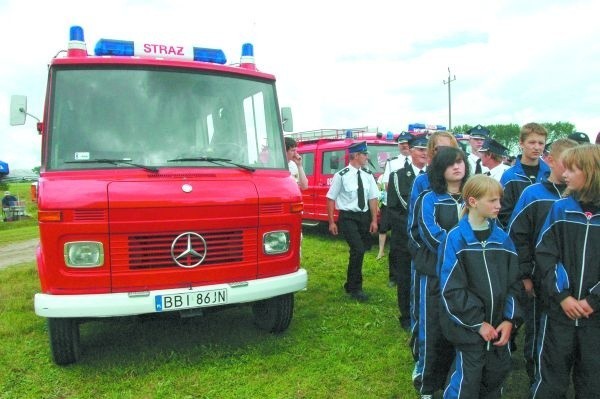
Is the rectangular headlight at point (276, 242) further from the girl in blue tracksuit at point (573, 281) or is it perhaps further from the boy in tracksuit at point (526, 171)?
the girl in blue tracksuit at point (573, 281)

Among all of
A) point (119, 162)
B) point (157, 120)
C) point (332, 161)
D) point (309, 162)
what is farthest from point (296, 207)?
point (309, 162)

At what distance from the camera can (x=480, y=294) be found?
310 cm

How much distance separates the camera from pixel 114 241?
4.00 m

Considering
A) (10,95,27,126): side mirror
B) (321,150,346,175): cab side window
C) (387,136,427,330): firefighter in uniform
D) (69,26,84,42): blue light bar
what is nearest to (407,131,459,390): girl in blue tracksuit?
(387,136,427,330): firefighter in uniform

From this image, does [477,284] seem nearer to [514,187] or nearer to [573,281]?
[573,281]

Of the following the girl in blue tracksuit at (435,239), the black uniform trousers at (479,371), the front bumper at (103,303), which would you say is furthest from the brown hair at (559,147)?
the front bumper at (103,303)

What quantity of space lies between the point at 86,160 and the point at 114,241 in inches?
30.9

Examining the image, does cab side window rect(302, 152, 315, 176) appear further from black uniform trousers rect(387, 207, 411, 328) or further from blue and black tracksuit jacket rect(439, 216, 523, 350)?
blue and black tracksuit jacket rect(439, 216, 523, 350)

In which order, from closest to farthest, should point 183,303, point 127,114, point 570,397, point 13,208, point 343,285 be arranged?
point 570,397 → point 183,303 → point 127,114 → point 343,285 → point 13,208

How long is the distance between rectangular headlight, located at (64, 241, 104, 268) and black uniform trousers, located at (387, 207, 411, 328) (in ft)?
9.65

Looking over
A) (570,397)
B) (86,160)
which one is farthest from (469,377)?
(86,160)

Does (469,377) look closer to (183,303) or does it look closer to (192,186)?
(183,303)

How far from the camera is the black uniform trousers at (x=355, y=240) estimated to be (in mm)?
6395

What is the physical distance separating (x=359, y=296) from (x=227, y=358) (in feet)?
7.57
